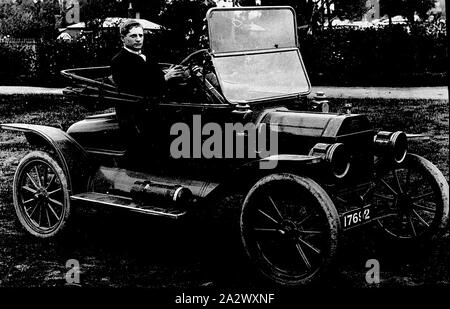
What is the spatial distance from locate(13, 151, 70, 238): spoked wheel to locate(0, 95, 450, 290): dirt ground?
11 cm

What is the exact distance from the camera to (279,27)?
14.7 ft

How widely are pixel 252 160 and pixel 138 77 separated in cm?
110

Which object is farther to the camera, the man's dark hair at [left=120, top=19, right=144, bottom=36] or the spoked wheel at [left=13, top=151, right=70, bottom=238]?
the spoked wheel at [left=13, top=151, right=70, bottom=238]

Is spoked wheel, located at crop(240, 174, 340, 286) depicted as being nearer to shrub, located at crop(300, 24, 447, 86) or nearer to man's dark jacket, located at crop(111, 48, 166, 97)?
man's dark jacket, located at crop(111, 48, 166, 97)

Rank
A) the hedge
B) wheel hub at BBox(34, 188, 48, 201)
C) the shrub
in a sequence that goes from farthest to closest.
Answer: the shrub < the hedge < wheel hub at BBox(34, 188, 48, 201)

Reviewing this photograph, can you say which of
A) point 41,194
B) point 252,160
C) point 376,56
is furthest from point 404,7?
point 41,194

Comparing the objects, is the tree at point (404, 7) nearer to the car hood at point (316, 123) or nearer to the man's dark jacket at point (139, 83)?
the car hood at point (316, 123)

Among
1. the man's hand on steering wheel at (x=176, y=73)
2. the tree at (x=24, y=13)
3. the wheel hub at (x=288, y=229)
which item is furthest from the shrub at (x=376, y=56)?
the wheel hub at (x=288, y=229)

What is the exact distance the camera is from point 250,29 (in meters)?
4.35

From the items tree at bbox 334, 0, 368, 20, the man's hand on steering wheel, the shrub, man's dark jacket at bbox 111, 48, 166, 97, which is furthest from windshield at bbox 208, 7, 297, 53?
the shrub

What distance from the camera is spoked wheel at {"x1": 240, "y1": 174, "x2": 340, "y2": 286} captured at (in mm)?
3393

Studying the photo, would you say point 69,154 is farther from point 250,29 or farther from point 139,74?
point 250,29
